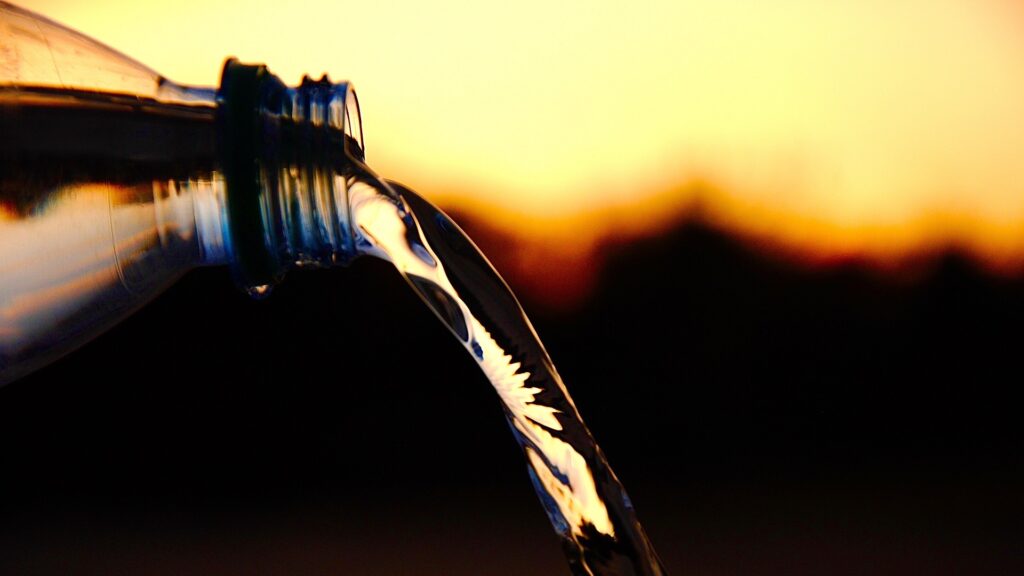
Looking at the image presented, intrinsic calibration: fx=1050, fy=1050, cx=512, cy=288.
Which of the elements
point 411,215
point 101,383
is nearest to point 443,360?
point 101,383

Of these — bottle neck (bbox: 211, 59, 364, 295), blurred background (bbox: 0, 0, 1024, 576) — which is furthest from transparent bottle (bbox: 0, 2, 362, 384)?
blurred background (bbox: 0, 0, 1024, 576)

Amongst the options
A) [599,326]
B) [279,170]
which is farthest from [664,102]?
[279,170]

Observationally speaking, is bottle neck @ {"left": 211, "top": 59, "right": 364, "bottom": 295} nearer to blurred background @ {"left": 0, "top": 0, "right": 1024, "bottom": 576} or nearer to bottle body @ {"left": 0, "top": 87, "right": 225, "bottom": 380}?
bottle body @ {"left": 0, "top": 87, "right": 225, "bottom": 380}

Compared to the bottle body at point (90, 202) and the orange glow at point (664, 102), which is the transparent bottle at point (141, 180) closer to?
the bottle body at point (90, 202)

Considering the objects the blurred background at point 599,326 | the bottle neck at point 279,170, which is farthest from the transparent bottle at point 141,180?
the blurred background at point 599,326

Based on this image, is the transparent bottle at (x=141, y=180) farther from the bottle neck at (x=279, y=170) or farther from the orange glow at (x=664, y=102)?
the orange glow at (x=664, y=102)

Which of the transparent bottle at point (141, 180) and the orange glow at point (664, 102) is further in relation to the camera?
the orange glow at point (664, 102)

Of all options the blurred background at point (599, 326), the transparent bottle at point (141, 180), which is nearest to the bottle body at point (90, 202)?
the transparent bottle at point (141, 180)
